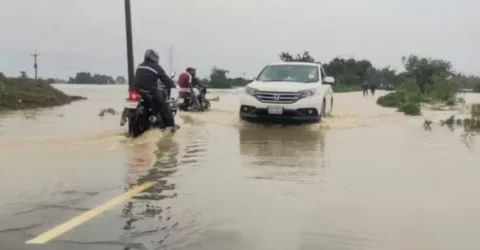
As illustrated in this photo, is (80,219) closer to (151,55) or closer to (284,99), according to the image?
A: (151,55)

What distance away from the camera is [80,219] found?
527 cm

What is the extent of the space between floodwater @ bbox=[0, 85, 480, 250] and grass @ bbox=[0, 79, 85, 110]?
74.5ft

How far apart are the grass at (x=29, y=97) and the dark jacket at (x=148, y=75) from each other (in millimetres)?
21144

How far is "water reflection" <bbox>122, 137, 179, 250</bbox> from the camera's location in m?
4.94

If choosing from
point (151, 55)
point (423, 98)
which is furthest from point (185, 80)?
point (423, 98)

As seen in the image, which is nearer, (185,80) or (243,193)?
(243,193)

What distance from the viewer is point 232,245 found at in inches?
183

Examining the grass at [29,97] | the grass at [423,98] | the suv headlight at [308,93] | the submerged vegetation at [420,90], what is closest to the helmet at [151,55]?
the suv headlight at [308,93]

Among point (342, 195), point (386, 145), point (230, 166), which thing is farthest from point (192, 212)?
point (386, 145)

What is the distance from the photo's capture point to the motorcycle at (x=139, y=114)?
11896 mm

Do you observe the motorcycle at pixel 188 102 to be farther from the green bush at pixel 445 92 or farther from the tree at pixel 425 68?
the tree at pixel 425 68

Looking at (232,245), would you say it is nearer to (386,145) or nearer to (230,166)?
(230,166)

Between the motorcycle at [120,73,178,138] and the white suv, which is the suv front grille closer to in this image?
the white suv

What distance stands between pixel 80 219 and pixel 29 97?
108ft
